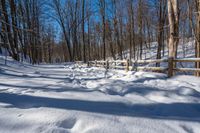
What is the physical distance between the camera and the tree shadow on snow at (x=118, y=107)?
3.25m

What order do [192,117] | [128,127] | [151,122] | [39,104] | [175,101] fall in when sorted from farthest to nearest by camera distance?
[175,101]
[39,104]
[192,117]
[151,122]
[128,127]

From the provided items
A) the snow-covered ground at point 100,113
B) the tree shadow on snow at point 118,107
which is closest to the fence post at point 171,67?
the snow-covered ground at point 100,113

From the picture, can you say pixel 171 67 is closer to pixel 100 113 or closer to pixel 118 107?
pixel 118 107

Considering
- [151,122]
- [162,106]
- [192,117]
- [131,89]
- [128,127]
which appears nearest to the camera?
[128,127]

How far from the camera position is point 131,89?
511cm

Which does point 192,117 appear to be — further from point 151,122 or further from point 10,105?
point 10,105

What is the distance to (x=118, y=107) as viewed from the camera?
3.56 metres

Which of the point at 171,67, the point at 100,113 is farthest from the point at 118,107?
the point at 171,67

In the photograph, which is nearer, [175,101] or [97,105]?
[97,105]

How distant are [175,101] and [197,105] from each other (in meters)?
0.40

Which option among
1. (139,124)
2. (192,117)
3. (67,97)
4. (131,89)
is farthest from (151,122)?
(131,89)

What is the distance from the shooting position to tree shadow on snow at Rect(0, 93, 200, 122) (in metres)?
3.25

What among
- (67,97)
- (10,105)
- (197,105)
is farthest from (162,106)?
(10,105)

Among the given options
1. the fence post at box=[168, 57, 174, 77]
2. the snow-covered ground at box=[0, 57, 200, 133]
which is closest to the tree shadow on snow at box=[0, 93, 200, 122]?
the snow-covered ground at box=[0, 57, 200, 133]
